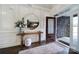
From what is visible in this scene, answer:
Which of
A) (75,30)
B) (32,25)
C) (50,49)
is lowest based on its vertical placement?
(50,49)

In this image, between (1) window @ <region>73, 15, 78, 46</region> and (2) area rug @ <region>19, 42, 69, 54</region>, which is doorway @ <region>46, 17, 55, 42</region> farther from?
(1) window @ <region>73, 15, 78, 46</region>

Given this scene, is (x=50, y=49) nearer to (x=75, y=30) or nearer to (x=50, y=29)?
(x=50, y=29)

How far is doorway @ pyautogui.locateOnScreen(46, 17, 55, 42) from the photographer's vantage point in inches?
79.1

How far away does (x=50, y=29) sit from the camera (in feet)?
6.64

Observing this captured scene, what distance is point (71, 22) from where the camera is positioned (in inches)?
74.7

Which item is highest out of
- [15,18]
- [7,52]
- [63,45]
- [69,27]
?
[15,18]

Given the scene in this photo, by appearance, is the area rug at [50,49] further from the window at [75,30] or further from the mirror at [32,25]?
the mirror at [32,25]

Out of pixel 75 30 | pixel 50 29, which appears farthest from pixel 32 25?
pixel 75 30

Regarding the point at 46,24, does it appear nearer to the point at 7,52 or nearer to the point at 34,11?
the point at 34,11

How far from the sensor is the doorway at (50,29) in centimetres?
201

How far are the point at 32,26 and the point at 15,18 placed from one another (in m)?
0.40

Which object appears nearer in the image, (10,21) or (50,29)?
(10,21)

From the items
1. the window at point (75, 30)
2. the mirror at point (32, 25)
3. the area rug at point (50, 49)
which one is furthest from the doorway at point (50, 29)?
the window at point (75, 30)
